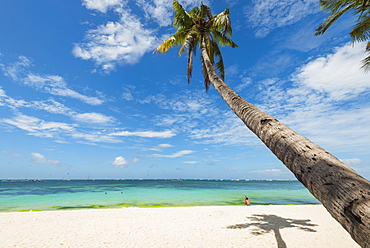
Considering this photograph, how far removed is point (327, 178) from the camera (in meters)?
1.31

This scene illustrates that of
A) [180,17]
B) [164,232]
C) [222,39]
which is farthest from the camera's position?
[222,39]

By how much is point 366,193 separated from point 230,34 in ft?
34.1

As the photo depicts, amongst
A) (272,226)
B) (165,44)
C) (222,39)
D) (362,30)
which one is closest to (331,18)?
(362,30)

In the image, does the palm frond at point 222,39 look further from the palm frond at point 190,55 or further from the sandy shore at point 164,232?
the sandy shore at point 164,232

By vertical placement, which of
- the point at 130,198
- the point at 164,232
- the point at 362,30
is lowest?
the point at 164,232

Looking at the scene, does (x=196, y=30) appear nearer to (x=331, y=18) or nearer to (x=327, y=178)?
(x=331, y=18)

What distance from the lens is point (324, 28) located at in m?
6.93

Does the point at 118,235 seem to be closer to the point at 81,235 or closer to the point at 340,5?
the point at 81,235

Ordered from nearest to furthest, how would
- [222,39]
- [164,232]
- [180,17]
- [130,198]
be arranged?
1. [164,232]
2. [180,17]
3. [222,39]
4. [130,198]

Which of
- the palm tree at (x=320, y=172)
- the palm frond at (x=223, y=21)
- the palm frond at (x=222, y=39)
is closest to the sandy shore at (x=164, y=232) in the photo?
the palm tree at (x=320, y=172)

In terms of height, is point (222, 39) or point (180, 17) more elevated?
point (180, 17)

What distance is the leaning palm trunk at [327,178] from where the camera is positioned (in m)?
1.04

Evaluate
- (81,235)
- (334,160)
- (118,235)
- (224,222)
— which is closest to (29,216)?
(81,235)

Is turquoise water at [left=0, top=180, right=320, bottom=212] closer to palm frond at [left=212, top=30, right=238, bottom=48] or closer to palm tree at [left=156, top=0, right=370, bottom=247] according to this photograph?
palm frond at [left=212, top=30, right=238, bottom=48]
